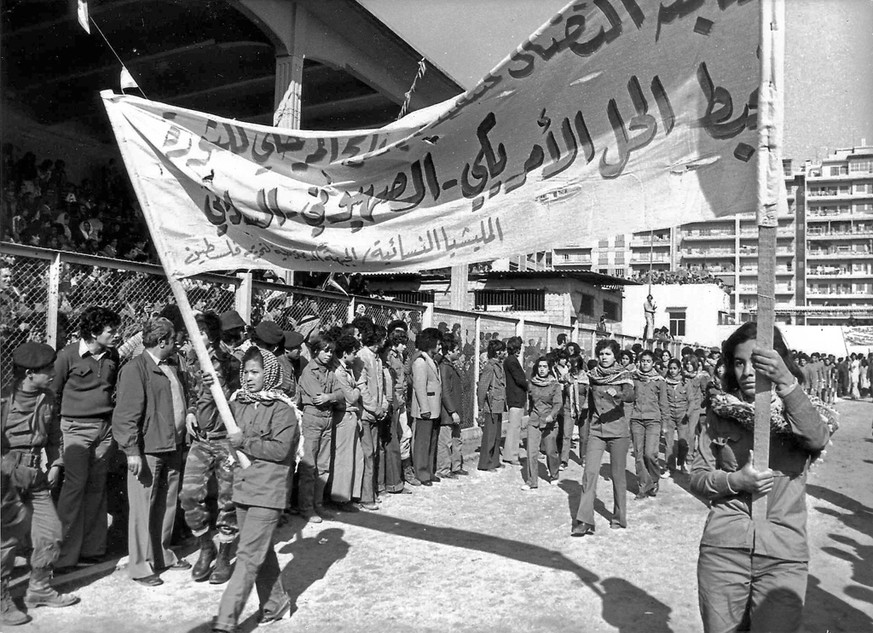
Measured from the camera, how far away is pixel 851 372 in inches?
1363

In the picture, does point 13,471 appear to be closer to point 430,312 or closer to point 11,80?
point 430,312

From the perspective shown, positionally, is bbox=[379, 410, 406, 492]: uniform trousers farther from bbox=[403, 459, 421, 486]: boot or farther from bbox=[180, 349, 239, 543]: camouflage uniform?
bbox=[180, 349, 239, 543]: camouflage uniform

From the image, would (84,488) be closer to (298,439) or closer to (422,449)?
(298,439)

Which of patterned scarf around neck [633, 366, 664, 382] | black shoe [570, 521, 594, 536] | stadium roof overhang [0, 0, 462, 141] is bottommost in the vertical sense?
black shoe [570, 521, 594, 536]

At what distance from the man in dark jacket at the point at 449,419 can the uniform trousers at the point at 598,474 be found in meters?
2.57

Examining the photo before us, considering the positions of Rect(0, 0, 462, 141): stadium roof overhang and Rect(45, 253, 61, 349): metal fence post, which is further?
Rect(0, 0, 462, 141): stadium roof overhang

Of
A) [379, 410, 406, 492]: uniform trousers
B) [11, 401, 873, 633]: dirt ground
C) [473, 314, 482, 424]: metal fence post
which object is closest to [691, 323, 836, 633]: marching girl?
[11, 401, 873, 633]: dirt ground

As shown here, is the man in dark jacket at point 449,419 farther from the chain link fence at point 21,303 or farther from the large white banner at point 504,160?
the large white banner at point 504,160

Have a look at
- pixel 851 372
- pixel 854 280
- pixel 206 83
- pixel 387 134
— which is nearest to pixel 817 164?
pixel 854 280

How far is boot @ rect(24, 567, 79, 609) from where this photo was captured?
4.74 m

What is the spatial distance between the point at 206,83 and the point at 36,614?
1172 cm

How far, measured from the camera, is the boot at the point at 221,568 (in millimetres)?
5348

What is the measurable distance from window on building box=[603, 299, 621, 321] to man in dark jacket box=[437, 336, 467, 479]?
19988mm

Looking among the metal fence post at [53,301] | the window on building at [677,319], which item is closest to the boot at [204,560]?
the metal fence post at [53,301]
